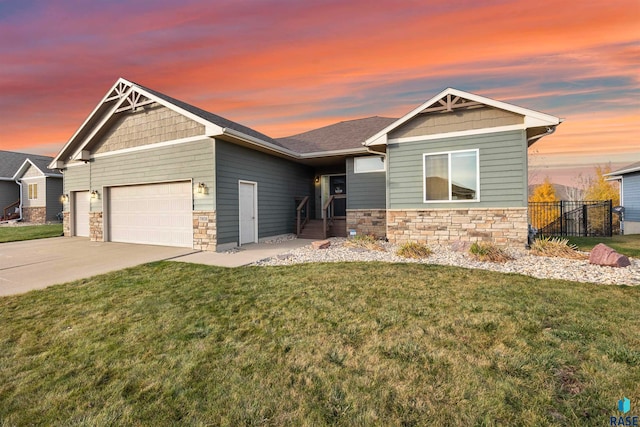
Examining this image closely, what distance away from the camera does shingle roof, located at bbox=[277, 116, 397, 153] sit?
1150cm

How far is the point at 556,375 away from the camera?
7.32ft

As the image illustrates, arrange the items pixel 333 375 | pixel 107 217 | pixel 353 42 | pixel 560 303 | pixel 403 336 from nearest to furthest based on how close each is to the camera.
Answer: pixel 333 375
pixel 403 336
pixel 560 303
pixel 353 42
pixel 107 217

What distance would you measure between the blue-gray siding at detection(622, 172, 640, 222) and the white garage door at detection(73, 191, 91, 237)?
26448mm

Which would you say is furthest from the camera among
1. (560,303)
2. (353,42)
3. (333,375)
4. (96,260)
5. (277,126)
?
(277,126)

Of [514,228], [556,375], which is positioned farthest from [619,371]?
[514,228]

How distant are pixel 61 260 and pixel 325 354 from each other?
8.27 metres

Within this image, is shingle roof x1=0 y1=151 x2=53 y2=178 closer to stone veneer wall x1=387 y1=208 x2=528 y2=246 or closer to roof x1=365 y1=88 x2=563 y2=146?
roof x1=365 y1=88 x2=563 y2=146

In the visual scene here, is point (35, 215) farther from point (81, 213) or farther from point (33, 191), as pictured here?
point (81, 213)

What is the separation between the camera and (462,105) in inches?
311

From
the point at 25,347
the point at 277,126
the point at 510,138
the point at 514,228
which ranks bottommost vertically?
the point at 25,347

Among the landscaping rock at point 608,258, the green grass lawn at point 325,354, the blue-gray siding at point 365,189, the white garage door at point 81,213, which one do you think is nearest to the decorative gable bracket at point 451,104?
the blue-gray siding at point 365,189

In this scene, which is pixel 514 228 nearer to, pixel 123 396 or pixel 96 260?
pixel 123 396

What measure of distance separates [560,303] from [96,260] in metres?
9.71

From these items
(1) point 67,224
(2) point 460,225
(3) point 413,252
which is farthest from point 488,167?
(1) point 67,224
